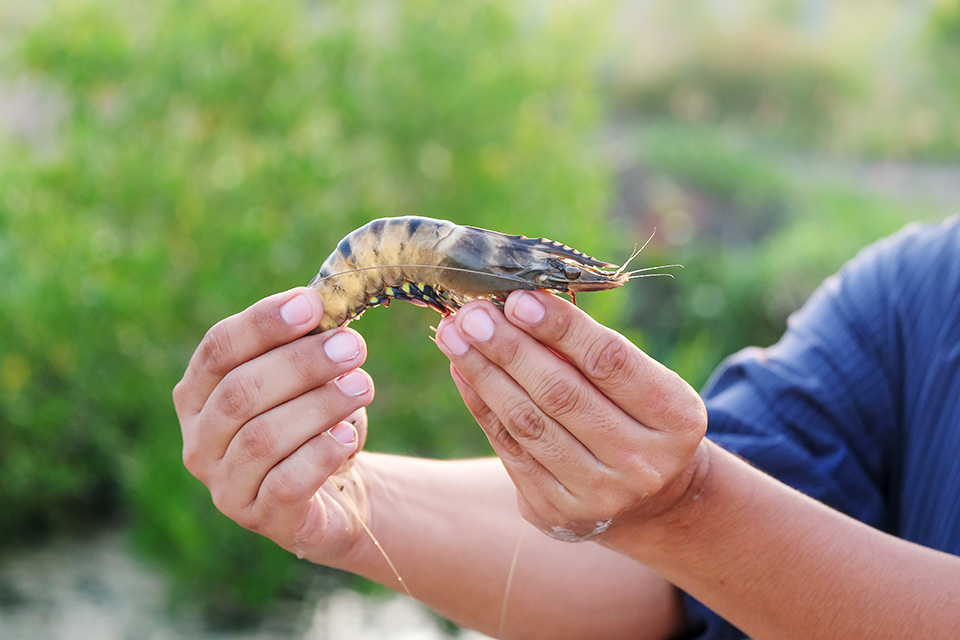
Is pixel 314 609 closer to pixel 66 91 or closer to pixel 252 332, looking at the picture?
pixel 66 91

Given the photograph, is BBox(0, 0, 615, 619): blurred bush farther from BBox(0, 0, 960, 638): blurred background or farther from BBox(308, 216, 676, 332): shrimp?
BBox(308, 216, 676, 332): shrimp

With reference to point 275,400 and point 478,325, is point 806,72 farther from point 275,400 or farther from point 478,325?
point 275,400

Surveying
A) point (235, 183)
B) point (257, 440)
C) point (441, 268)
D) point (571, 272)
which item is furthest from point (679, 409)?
point (235, 183)

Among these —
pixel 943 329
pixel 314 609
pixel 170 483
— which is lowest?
pixel 314 609

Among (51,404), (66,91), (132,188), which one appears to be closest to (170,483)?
(51,404)

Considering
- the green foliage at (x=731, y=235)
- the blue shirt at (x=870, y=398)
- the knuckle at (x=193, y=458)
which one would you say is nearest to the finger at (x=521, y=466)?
the knuckle at (x=193, y=458)

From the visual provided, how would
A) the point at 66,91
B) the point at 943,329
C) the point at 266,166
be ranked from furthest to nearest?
the point at 66,91 < the point at 266,166 < the point at 943,329

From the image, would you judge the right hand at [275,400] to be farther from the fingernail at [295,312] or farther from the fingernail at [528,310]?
the fingernail at [528,310]
